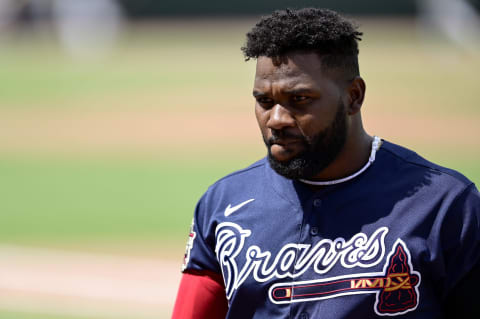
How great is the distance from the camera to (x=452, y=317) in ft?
8.31

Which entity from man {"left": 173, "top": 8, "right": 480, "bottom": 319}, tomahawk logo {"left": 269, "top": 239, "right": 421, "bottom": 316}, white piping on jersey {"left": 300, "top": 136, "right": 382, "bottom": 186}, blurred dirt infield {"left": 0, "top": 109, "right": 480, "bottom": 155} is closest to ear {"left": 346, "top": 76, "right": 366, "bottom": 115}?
man {"left": 173, "top": 8, "right": 480, "bottom": 319}

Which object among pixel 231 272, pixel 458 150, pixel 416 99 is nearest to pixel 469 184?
pixel 231 272

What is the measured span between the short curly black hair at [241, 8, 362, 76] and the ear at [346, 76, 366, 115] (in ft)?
0.11

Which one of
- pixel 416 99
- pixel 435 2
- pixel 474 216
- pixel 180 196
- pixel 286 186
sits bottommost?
pixel 474 216

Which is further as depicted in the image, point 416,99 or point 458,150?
point 416,99

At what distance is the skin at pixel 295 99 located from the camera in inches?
100

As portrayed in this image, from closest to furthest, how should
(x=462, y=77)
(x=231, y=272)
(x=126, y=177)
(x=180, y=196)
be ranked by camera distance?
(x=231, y=272), (x=180, y=196), (x=126, y=177), (x=462, y=77)

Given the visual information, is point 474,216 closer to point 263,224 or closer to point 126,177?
point 263,224

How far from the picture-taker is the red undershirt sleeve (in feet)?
9.04

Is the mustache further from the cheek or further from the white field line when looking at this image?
the white field line

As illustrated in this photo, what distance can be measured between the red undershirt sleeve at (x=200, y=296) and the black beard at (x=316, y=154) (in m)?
0.48

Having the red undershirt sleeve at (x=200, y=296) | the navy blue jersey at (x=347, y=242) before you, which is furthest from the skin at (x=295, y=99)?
the red undershirt sleeve at (x=200, y=296)

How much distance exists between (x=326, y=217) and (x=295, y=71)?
510 millimetres

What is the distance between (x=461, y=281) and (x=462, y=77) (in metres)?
23.7
